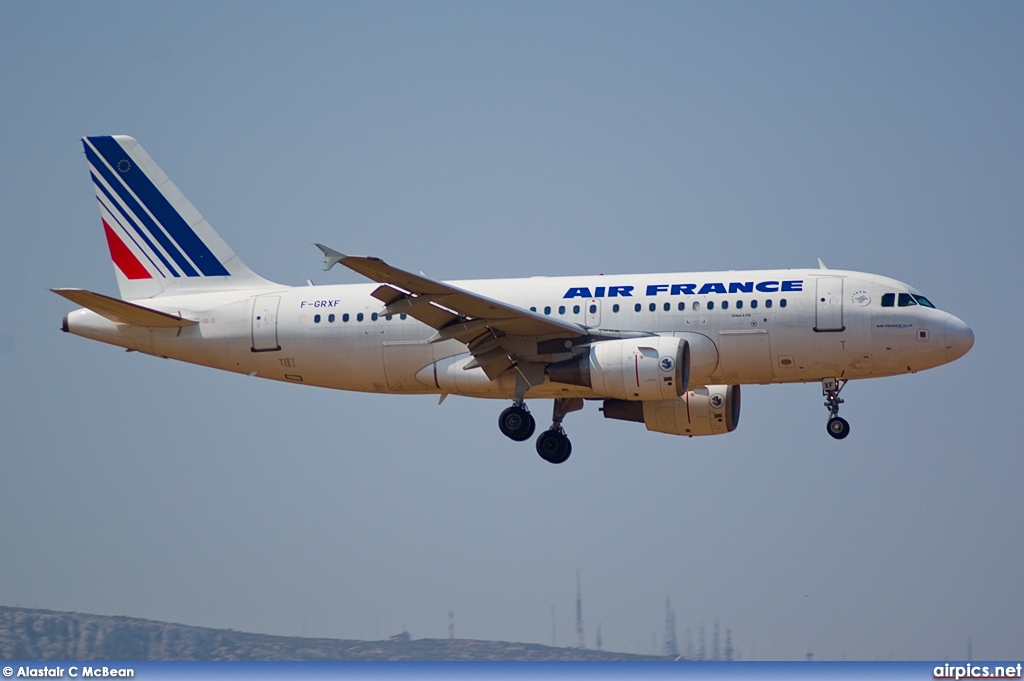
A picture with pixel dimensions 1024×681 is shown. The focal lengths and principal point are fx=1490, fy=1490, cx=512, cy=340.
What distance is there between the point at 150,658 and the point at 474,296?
23.8 meters

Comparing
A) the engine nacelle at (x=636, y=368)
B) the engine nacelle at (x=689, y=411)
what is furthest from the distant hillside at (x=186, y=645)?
the engine nacelle at (x=636, y=368)

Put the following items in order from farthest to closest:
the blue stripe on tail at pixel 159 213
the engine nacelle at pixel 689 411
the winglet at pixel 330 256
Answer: the blue stripe on tail at pixel 159 213 → the engine nacelle at pixel 689 411 → the winglet at pixel 330 256

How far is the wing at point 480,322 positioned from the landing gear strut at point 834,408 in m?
6.60

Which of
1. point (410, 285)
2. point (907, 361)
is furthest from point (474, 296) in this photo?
point (907, 361)

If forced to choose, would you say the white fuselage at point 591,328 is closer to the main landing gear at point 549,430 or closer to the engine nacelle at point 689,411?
the main landing gear at point 549,430

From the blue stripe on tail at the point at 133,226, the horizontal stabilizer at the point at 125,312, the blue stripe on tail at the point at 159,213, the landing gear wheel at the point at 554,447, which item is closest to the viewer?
the horizontal stabilizer at the point at 125,312

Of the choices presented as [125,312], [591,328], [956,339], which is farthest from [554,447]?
[125,312]

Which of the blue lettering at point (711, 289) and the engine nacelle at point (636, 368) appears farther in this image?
the blue lettering at point (711, 289)

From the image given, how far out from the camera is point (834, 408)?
39.8 metres

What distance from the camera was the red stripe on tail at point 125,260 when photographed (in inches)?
1754

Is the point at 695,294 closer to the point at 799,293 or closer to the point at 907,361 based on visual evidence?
the point at 799,293

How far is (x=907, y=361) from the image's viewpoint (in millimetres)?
38344

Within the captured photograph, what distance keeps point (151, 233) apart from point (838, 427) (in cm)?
2108

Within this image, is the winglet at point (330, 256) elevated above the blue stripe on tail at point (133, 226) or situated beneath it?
situated beneath
